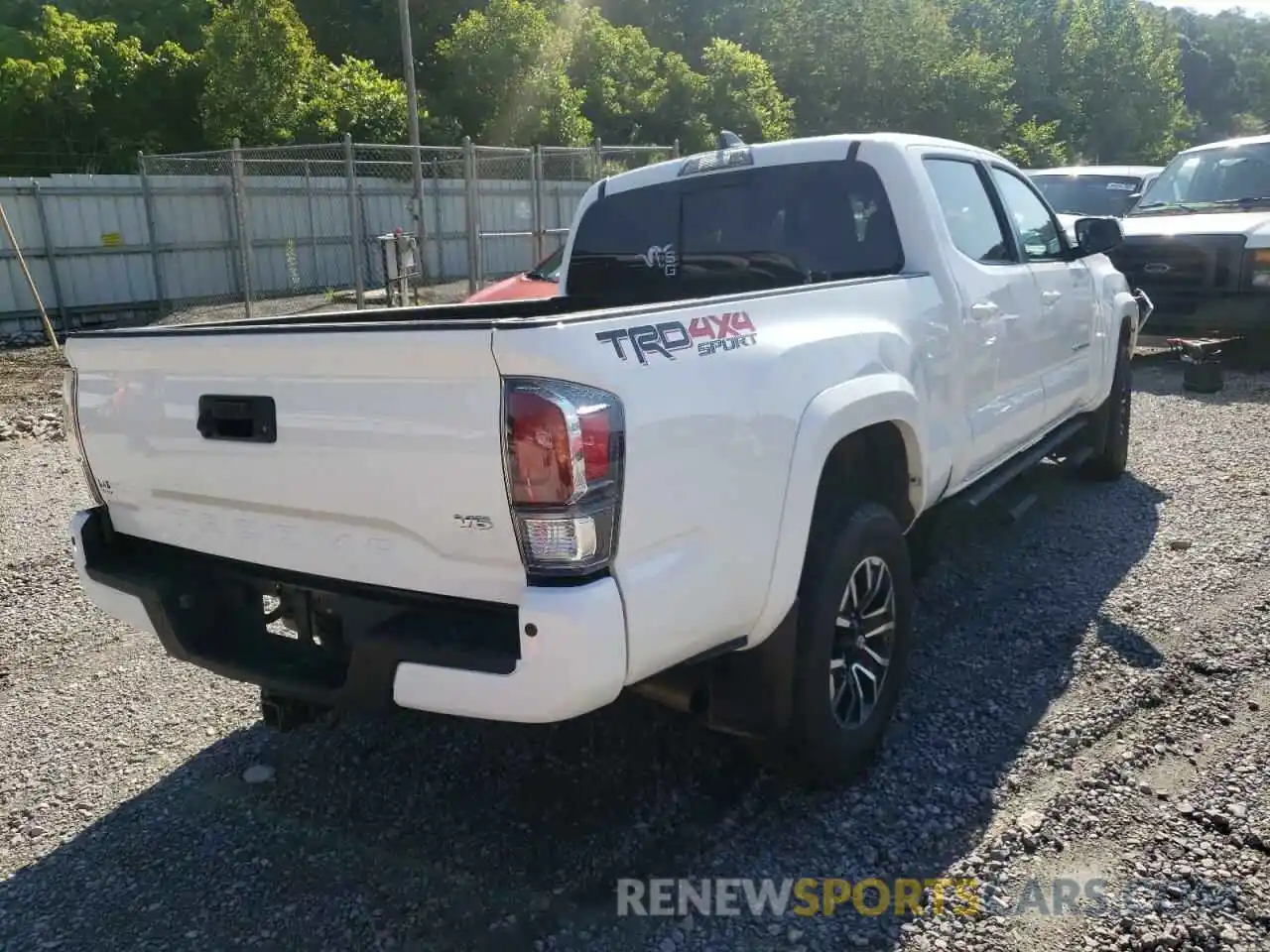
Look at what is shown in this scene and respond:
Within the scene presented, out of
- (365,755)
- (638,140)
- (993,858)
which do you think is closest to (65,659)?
(365,755)

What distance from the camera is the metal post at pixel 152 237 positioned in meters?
15.9

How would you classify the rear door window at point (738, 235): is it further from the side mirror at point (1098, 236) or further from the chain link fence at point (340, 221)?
the chain link fence at point (340, 221)

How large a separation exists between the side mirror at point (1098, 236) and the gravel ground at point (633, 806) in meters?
1.82

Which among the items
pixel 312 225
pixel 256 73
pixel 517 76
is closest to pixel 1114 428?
pixel 312 225

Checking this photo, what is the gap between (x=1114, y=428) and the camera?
6531 mm

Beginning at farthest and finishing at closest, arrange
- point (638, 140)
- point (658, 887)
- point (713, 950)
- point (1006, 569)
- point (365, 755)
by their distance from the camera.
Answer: point (638, 140) < point (1006, 569) < point (365, 755) < point (658, 887) < point (713, 950)

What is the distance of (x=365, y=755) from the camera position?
3688 millimetres

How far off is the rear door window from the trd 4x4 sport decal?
1.18 meters

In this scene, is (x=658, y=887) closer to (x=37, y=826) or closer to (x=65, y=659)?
(x=37, y=826)

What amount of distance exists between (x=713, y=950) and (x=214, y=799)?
1.70 meters

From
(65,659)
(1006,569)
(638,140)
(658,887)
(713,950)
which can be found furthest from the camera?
(638,140)

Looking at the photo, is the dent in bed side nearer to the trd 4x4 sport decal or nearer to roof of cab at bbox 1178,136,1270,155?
the trd 4x4 sport decal

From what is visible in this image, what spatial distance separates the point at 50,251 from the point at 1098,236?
583 inches

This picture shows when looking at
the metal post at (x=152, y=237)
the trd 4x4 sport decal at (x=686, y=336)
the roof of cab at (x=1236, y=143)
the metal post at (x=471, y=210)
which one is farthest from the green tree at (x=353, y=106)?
the trd 4x4 sport decal at (x=686, y=336)
